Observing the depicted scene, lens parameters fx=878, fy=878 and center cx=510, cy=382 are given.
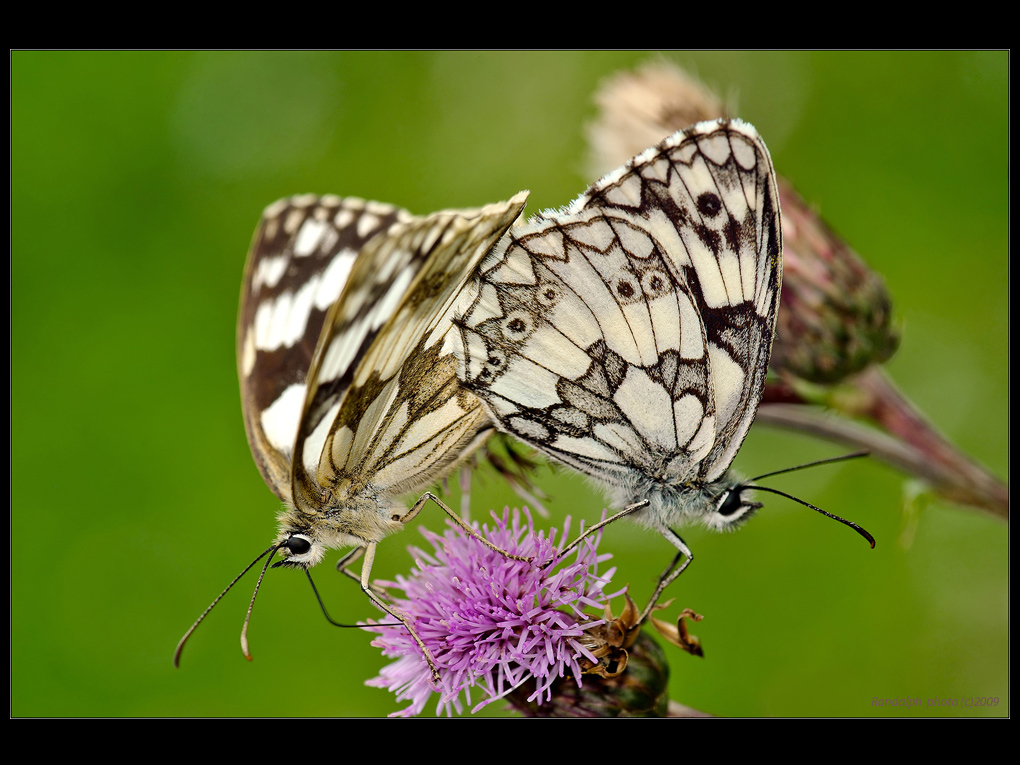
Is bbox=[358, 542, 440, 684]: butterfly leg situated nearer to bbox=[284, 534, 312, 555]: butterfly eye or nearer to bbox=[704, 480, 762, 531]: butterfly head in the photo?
bbox=[284, 534, 312, 555]: butterfly eye

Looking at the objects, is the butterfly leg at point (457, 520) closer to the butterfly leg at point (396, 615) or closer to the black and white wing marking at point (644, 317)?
the butterfly leg at point (396, 615)

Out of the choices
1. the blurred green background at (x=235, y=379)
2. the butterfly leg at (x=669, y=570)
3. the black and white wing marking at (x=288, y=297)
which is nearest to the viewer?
the butterfly leg at (x=669, y=570)

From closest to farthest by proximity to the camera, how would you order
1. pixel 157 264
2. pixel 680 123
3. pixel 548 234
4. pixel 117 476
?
pixel 548 234
pixel 680 123
pixel 117 476
pixel 157 264

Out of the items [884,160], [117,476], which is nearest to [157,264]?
[117,476]

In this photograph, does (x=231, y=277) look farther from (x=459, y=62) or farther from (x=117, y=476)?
(x=459, y=62)

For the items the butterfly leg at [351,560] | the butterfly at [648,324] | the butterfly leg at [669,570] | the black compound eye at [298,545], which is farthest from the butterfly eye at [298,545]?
the butterfly leg at [669,570]

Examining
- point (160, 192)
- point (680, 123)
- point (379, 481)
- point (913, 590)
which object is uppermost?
point (160, 192)

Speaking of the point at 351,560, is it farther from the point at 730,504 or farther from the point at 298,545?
the point at 730,504
